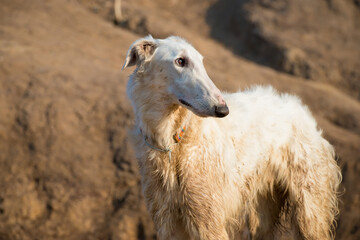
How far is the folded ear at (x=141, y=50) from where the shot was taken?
3232mm

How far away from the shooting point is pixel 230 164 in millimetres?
3502

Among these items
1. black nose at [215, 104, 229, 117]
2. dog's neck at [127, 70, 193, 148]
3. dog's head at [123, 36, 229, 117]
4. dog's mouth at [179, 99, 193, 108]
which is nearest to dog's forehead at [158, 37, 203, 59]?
dog's head at [123, 36, 229, 117]

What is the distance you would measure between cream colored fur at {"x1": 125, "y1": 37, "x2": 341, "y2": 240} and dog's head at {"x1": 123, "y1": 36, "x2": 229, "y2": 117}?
0.5 inches

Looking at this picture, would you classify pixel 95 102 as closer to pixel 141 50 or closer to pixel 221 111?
pixel 141 50

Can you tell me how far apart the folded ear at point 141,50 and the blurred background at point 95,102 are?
13.3 ft

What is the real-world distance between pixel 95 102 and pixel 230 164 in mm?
4594

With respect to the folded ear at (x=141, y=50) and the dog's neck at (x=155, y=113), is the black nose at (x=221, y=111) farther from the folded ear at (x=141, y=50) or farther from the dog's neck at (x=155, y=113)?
the folded ear at (x=141, y=50)

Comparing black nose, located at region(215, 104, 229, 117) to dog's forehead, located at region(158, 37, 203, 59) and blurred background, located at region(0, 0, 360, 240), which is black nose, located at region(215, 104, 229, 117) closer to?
dog's forehead, located at region(158, 37, 203, 59)

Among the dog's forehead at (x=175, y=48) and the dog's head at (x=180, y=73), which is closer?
the dog's head at (x=180, y=73)

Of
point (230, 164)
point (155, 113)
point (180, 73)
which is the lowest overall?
point (230, 164)

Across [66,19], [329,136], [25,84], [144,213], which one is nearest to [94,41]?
[66,19]

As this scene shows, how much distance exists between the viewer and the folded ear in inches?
127

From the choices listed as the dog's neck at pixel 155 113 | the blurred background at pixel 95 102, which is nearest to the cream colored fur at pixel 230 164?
the dog's neck at pixel 155 113

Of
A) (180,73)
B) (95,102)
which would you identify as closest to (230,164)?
(180,73)
